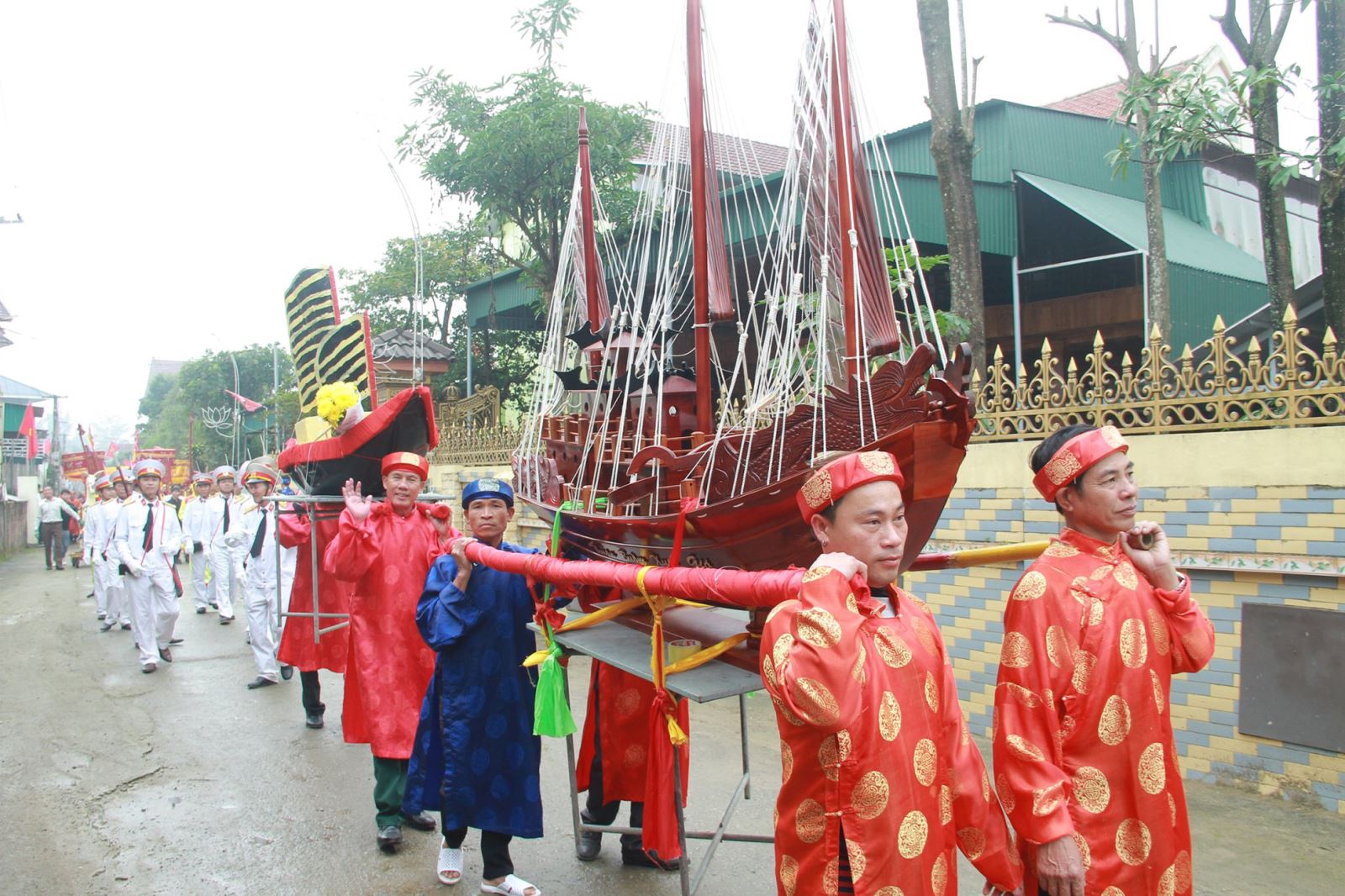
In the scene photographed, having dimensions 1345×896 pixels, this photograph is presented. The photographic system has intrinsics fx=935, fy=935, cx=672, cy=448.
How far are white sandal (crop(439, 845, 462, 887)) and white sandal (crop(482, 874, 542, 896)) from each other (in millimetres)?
230

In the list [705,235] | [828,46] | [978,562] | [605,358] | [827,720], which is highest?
[828,46]

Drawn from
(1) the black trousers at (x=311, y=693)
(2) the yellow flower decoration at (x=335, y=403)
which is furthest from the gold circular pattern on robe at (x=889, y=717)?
(1) the black trousers at (x=311, y=693)

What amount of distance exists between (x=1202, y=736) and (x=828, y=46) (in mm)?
4002

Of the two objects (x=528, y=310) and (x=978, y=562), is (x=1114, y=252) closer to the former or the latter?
(x=528, y=310)

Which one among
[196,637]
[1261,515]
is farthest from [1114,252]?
[196,637]

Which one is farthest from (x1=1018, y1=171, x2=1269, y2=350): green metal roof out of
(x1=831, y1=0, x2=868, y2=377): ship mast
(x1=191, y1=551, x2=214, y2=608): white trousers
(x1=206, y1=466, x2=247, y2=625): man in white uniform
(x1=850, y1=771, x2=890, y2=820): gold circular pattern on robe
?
(x1=191, y1=551, x2=214, y2=608): white trousers

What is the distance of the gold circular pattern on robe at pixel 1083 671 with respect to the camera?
7.84 ft

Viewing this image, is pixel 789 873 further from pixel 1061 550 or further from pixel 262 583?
pixel 262 583

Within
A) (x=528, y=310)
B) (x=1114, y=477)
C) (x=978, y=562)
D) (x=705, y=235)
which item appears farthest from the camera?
(x=528, y=310)

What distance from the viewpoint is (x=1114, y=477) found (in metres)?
2.49

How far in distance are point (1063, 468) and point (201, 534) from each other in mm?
12875

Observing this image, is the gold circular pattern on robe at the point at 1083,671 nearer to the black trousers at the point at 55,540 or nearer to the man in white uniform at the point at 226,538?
the man in white uniform at the point at 226,538

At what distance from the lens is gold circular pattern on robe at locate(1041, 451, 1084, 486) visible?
2.52 meters

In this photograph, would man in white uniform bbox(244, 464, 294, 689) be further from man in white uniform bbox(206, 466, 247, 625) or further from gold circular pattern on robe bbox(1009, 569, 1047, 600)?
gold circular pattern on robe bbox(1009, 569, 1047, 600)
